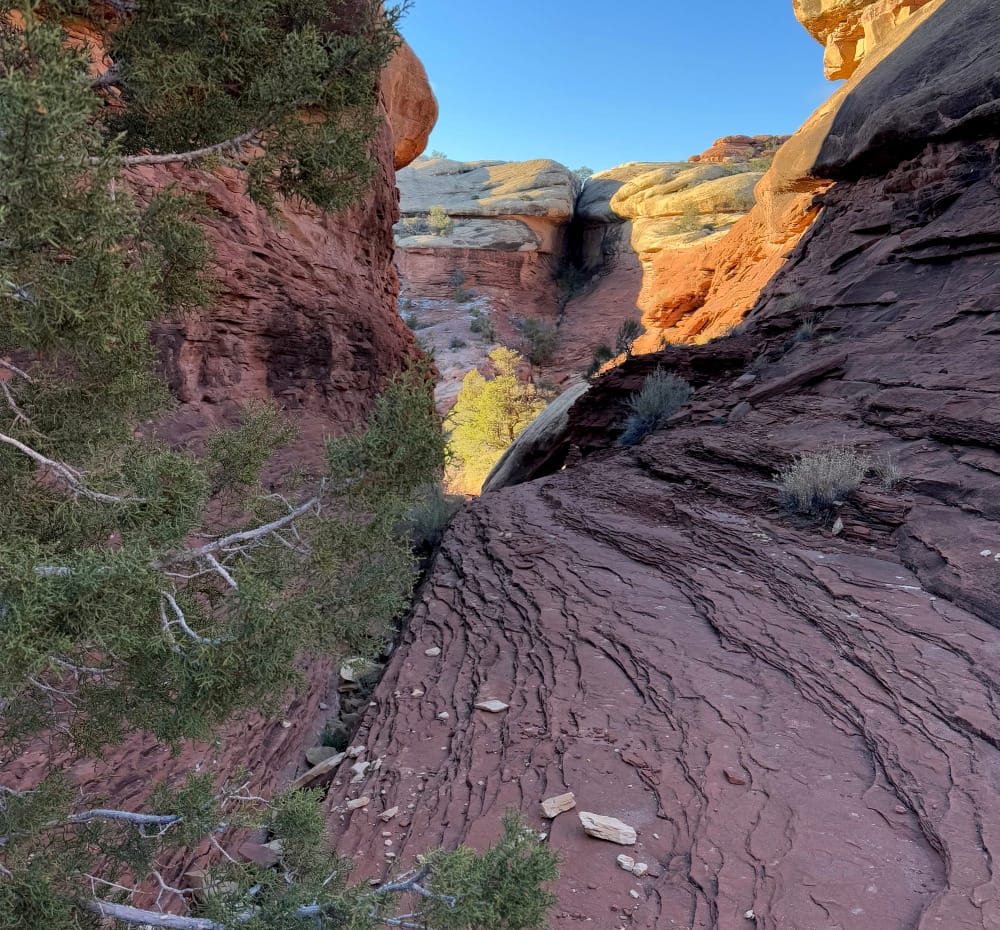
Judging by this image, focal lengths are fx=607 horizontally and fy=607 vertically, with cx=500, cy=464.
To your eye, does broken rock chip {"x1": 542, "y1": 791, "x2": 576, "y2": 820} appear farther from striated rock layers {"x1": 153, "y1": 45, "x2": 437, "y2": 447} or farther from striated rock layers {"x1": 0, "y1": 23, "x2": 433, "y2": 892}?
striated rock layers {"x1": 153, "y1": 45, "x2": 437, "y2": 447}

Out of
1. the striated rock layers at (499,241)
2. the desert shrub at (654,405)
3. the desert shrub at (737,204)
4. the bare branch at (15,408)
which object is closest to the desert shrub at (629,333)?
Result: the desert shrub at (737,204)

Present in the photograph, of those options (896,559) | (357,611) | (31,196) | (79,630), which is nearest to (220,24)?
(31,196)

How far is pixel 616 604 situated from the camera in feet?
16.7

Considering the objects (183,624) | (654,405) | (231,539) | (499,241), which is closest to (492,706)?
(231,539)

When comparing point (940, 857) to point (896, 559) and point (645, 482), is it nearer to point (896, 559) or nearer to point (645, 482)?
point (896, 559)

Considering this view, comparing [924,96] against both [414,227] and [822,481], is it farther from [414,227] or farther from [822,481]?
[414,227]

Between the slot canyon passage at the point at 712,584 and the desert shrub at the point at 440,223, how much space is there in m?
21.1

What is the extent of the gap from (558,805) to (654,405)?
7916 millimetres

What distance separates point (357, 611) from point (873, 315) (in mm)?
9027

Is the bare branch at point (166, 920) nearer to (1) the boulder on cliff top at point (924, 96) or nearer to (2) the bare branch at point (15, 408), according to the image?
(2) the bare branch at point (15, 408)

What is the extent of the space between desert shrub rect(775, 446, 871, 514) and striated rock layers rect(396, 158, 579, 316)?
2896 centimetres

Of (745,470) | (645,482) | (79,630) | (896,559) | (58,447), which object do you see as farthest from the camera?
(645,482)

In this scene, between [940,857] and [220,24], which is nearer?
[940,857]

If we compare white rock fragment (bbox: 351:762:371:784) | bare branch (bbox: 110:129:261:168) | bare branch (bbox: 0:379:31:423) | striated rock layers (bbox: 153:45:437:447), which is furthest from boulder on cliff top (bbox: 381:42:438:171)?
white rock fragment (bbox: 351:762:371:784)
